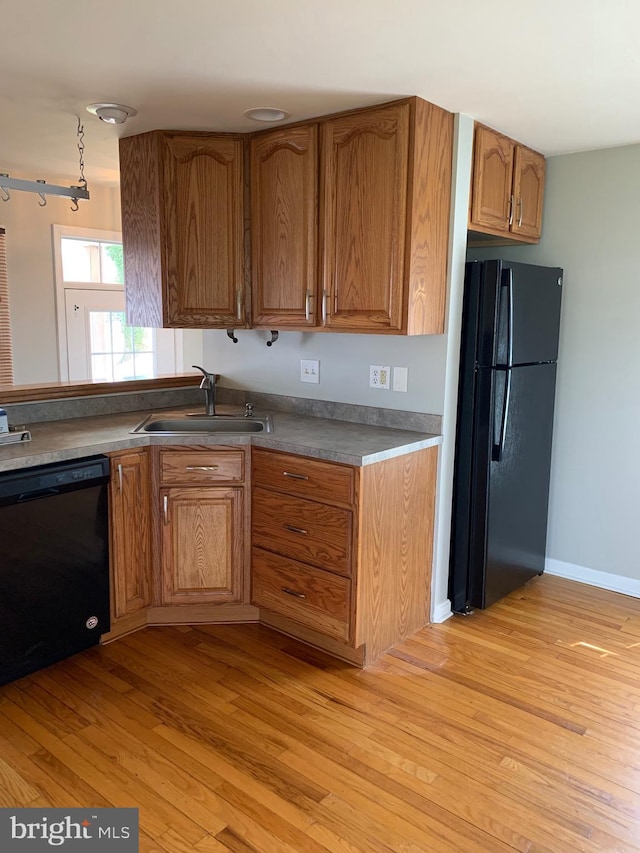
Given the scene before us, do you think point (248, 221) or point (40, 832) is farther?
point (248, 221)

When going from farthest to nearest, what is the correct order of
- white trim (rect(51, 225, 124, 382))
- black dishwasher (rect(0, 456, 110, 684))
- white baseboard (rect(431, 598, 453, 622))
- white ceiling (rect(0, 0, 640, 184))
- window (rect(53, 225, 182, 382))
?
window (rect(53, 225, 182, 382))
white trim (rect(51, 225, 124, 382))
white baseboard (rect(431, 598, 453, 622))
black dishwasher (rect(0, 456, 110, 684))
white ceiling (rect(0, 0, 640, 184))

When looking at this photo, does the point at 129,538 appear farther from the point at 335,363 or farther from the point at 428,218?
the point at 428,218

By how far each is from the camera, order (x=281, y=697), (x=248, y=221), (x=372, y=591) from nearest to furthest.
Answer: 1. (x=281, y=697)
2. (x=372, y=591)
3. (x=248, y=221)

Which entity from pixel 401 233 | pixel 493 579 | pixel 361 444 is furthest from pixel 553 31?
pixel 493 579

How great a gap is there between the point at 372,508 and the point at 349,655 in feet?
2.07

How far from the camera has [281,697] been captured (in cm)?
240

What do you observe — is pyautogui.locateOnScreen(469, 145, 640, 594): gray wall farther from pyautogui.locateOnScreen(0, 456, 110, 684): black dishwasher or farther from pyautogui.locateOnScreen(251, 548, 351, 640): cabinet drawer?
pyautogui.locateOnScreen(0, 456, 110, 684): black dishwasher

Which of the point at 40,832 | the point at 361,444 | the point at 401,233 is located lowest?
the point at 40,832

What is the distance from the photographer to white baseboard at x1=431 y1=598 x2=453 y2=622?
9.79 feet

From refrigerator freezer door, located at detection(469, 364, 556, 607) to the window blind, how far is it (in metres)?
3.17

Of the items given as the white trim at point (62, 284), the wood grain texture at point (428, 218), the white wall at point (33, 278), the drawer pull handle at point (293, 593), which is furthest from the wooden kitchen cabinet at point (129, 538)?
the white trim at point (62, 284)

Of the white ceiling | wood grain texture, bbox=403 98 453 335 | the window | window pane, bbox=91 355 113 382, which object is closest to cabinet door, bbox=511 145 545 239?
the white ceiling

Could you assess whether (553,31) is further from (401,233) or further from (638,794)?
(638,794)

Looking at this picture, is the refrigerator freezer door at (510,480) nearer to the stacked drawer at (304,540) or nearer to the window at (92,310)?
the stacked drawer at (304,540)
